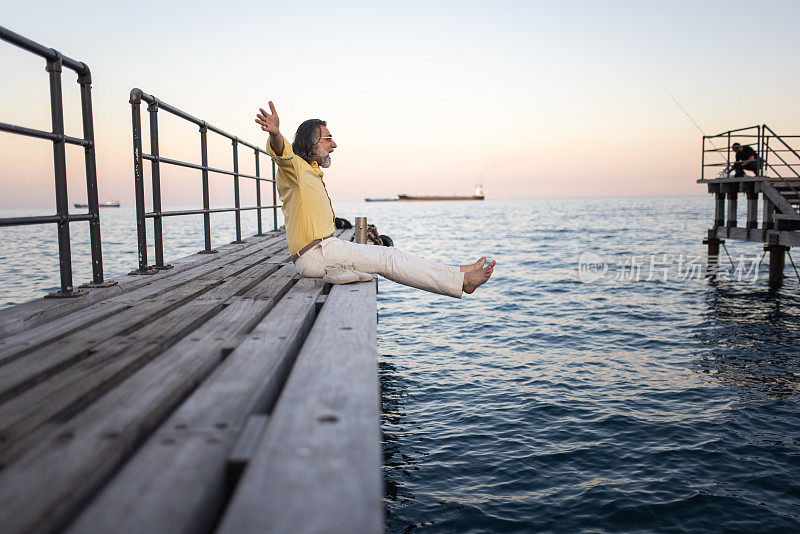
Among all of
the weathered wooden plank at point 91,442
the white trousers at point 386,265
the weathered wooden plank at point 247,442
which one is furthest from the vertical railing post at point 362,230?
the weathered wooden plank at point 247,442

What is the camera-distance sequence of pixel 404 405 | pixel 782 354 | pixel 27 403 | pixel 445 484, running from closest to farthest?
pixel 27 403 → pixel 445 484 → pixel 404 405 → pixel 782 354

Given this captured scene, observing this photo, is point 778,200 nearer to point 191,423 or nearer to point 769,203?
point 769,203

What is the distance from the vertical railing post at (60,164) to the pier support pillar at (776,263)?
13766 mm

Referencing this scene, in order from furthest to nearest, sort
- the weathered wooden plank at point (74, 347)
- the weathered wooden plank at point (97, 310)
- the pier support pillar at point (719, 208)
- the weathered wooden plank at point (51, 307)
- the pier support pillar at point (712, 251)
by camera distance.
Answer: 1. the pier support pillar at point (712, 251)
2. the pier support pillar at point (719, 208)
3. the weathered wooden plank at point (51, 307)
4. the weathered wooden plank at point (97, 310)
5. the weathered wooden plank at point (74, 347)

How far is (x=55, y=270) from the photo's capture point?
17.3m

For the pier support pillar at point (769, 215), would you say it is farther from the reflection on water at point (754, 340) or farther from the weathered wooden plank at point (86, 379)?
the weathered wooden plank at point (86, 379)

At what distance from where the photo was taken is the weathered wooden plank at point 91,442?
1.03 meters

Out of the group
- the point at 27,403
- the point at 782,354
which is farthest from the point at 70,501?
the point at 782,354

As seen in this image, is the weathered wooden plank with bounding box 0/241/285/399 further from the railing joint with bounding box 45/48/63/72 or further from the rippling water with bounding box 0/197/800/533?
the rippling water with bounding box 0/197/800/533

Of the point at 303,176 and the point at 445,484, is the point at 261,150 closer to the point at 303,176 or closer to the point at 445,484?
the point at 303,176

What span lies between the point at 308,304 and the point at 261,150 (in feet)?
19.7

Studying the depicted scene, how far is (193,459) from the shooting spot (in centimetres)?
120

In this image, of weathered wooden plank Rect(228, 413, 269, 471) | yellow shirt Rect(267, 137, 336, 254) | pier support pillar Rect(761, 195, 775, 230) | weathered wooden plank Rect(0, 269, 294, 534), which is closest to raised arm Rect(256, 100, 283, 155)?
yellow shirt Rect(267, 137, 336, 254)

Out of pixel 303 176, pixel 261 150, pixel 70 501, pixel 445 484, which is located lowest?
pixel 445 484
